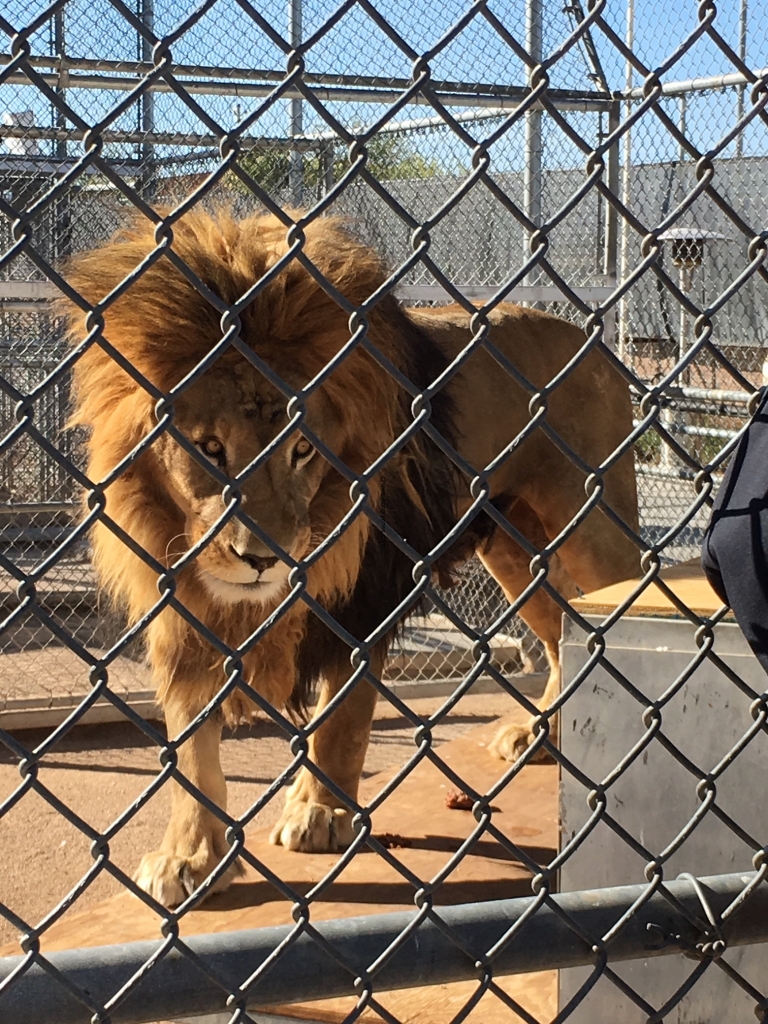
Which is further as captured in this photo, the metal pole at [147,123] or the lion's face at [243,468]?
the metal pole at [147,123]

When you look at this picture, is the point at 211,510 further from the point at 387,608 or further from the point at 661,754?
the point at 661,754

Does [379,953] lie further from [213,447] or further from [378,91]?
[378,91]

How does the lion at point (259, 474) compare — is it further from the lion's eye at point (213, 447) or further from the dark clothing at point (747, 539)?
the dark clothing at point (747, 539)

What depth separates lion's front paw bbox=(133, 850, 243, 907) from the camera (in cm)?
269

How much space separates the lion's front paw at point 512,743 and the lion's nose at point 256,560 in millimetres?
1719

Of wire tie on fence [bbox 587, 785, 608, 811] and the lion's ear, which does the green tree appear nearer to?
the lion's ear

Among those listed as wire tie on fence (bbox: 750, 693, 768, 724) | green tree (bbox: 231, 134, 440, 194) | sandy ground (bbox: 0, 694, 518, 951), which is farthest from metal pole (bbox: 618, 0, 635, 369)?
wire tie on fence (bbox: 750, 693, 768, 724)

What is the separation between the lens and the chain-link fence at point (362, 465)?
1.16 m

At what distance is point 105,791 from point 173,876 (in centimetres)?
185

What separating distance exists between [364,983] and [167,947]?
0.23 m

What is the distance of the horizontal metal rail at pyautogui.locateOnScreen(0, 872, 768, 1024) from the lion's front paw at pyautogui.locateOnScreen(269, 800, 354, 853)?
165 cm

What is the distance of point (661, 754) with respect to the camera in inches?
68.1

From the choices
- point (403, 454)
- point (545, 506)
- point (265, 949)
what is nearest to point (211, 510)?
point (403, 454)

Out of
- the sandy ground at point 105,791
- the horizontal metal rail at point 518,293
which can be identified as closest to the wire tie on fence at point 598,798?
the sandy ground at point 105,791
